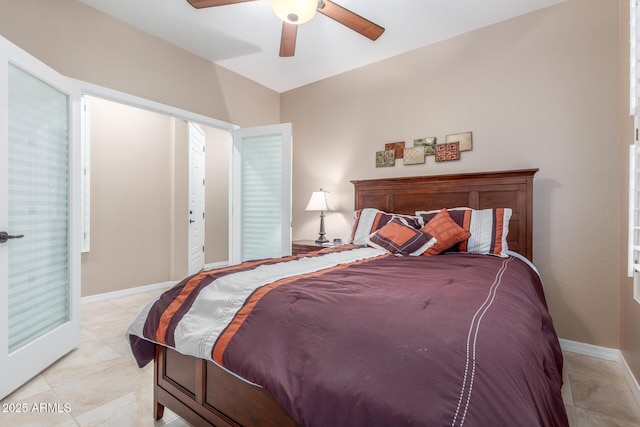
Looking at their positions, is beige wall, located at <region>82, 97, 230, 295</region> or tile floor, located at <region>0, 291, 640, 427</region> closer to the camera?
tile floor, located at <region>0, 291, 640, 427</region>

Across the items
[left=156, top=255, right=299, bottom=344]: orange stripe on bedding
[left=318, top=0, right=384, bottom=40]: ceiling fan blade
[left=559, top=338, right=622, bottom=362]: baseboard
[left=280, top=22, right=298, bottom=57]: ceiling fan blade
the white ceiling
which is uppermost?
the white ceiling

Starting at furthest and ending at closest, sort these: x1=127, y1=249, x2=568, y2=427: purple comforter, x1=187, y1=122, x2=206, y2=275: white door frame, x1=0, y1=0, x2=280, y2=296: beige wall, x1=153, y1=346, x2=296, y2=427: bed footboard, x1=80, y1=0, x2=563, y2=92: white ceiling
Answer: x1=187, y1=122, x2=206, y2=275: white door frame < x1=80, y1=0, x2=563, y2=92: white ceiling < x1=0, y1=0, x2=280, y2=296: beige wall < x1=153, y1=346, x2=296, y2=427: bed footboard < x1=127, y1=249, x2=568, y2=427: purple comforter

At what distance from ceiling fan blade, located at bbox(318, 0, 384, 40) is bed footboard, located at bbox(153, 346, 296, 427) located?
2.20 metres

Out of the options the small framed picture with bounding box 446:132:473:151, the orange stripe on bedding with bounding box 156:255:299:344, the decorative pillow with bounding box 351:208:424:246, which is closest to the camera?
the orange stripe on bedding with bounding box 156:255:299:344

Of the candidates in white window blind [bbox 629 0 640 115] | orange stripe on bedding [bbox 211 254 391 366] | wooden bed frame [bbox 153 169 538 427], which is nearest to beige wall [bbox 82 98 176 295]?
A: wooden bed frame [bbox 153 169 538 427]

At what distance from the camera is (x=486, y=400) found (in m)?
0.64

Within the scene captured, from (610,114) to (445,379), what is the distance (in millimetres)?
2725

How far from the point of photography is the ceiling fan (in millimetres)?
1945

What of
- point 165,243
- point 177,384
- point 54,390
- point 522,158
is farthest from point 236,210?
point 522,158

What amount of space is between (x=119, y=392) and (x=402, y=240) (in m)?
2.05

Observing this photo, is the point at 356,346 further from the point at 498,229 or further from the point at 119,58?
the point at 119,58

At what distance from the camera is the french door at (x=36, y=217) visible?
72.7 inches

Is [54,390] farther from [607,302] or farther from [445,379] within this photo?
[607,302]

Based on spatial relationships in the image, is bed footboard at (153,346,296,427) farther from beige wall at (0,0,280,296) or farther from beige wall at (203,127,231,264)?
beige wall at (203,127,231,264)
